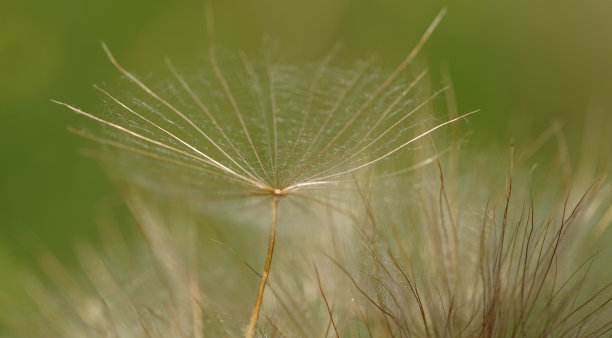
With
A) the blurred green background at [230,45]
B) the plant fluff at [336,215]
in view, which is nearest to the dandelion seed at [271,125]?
the plant fluff at [336,215]

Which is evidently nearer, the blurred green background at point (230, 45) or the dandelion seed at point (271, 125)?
the dandelion seed at point (271, 125)

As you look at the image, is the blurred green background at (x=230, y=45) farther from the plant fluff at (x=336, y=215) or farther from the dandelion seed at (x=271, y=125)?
the dandelion seed at (x=271, y=125)

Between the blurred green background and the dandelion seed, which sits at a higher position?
the blurred green background

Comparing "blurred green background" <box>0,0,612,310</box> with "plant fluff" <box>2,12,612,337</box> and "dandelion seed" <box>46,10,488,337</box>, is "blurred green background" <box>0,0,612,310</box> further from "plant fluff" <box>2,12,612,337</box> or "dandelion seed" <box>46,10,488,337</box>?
"dandelion seed" <box>46,10,488,337</box>

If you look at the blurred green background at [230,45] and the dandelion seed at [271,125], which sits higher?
the blurred green background at [230,45]

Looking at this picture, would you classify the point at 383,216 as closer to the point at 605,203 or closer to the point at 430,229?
the point at 430,229

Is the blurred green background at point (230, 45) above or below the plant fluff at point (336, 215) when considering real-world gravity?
above

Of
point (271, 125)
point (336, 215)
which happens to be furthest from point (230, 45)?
point (271, 125)

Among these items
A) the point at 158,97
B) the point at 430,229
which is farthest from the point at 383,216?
the point at 158,97

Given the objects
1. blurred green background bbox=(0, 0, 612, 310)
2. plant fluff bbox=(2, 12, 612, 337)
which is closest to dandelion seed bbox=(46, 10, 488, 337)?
plant fluff bbox=(2, 12, 612, 337)
